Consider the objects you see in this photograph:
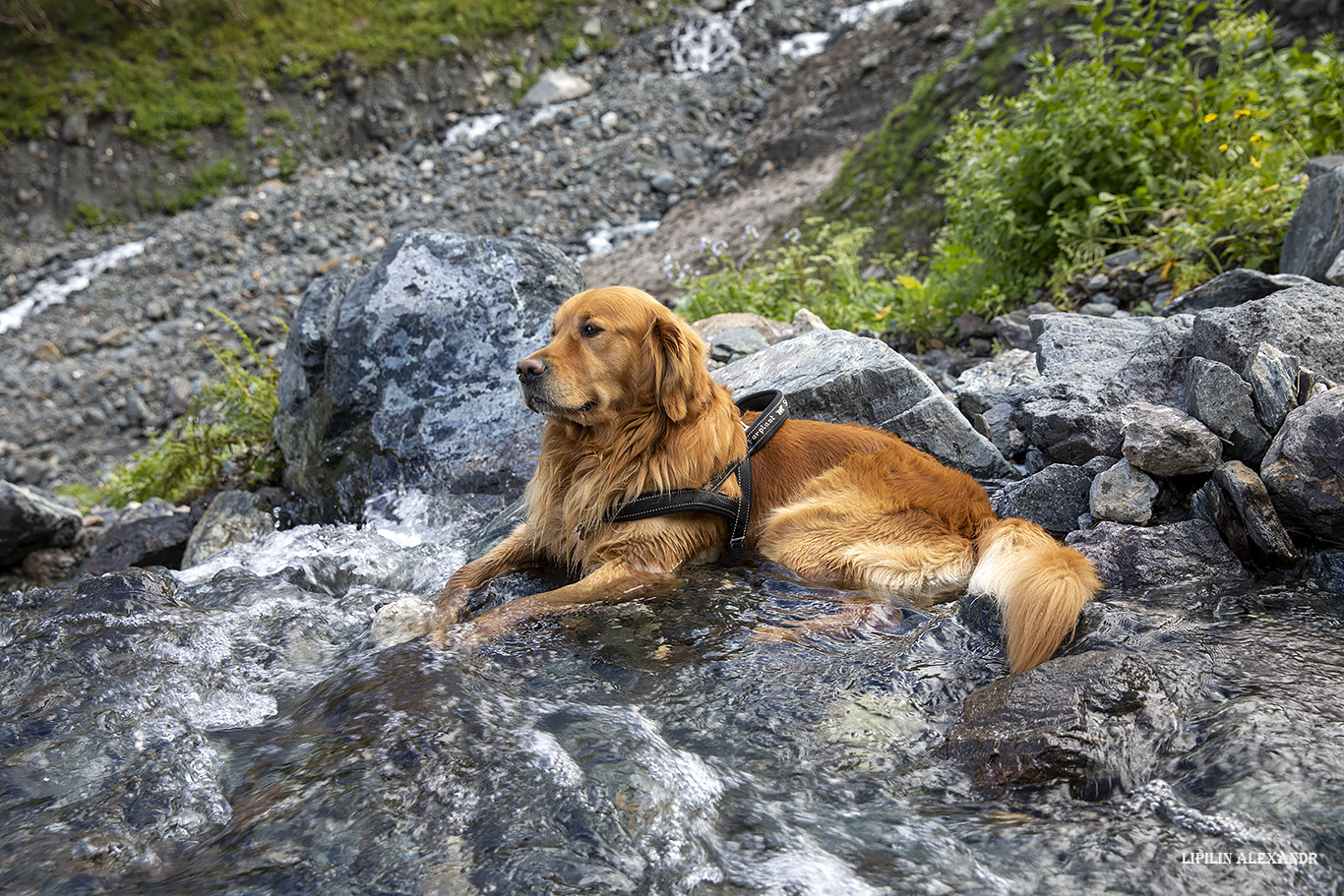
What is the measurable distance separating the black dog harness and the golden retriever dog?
34 mm

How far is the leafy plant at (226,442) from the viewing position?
6602 millimetres

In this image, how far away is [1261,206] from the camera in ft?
18.3

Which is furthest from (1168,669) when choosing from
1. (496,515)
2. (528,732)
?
(496,515)

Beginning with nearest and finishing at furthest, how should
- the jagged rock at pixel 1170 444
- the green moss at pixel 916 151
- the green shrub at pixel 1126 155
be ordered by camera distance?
the jagged rock at pixel 1170 444 < the green shrub at pixel 1126 155 < the green moss at pixel 916 151

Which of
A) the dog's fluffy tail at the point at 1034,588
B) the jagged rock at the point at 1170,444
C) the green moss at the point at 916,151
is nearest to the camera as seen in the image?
the dog's fluffy tail at the point at 1034,588

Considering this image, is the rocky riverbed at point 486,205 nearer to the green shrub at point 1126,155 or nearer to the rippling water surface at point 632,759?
the green shrub at point 1126,155

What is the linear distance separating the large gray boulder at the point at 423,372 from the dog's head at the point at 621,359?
5.52 ft

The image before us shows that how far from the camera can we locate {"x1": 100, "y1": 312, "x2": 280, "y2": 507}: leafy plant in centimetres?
660

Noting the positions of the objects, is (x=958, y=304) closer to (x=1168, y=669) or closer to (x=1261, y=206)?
(x=1261, y=206)

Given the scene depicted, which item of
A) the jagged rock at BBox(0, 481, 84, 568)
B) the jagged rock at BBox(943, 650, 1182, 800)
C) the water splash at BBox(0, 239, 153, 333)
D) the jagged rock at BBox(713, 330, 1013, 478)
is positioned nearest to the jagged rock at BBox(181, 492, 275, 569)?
the jagged rock at BBox(0, 481, 84, 568)

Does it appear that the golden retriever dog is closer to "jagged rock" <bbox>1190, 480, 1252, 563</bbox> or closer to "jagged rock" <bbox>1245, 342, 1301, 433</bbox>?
"jagged rock" <bbox>1190, 480, 1252, 563</bbox>

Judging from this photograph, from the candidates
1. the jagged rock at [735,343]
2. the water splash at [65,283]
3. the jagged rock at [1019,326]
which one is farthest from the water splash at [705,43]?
the jagged rock at [1019,326]

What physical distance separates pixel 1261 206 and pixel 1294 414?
10.5 ft

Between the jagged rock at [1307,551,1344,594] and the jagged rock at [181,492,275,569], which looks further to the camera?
the jagged rock at [181,492,275,569]
